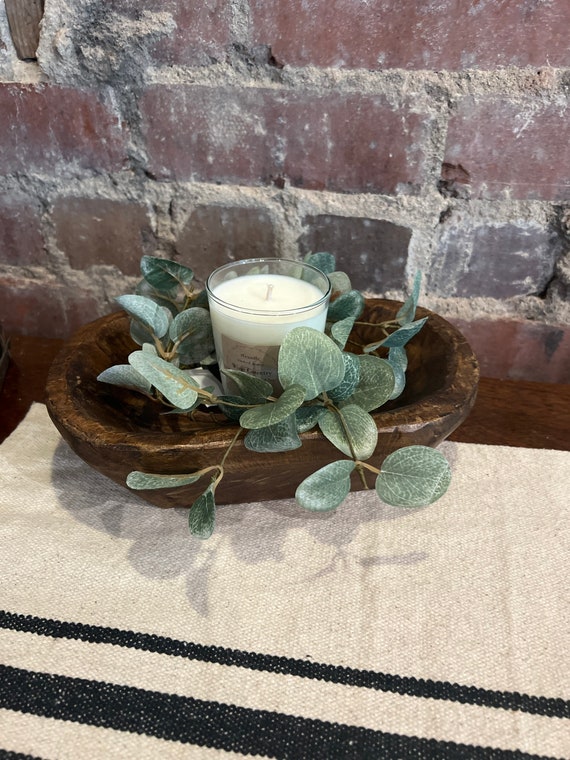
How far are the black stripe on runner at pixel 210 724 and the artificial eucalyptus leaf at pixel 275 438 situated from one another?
0.15 meters

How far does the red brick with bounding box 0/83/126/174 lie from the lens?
0.56m

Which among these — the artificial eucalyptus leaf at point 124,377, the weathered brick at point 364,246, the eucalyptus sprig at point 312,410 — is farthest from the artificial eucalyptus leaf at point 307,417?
the weathered brick at point 364,246

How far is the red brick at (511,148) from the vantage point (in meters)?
0.52

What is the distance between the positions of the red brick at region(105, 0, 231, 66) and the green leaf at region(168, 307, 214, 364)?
0.81ft

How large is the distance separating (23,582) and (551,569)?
37cm

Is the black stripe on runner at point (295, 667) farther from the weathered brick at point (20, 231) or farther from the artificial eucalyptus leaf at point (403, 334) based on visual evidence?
the weathered brick at point (20, 231)

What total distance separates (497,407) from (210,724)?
0.41m

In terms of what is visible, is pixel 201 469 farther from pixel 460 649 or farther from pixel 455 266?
pixel 455 266

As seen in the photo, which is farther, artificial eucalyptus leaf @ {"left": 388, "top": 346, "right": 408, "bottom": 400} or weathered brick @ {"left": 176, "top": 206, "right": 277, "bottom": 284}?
weathered brick @ {"left": 176, "top": 206, "right": 277, "bottom": 284}

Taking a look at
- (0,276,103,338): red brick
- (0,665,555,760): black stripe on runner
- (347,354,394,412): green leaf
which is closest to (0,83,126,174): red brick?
(0,276,103,338): red brick

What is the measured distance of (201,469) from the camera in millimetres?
392

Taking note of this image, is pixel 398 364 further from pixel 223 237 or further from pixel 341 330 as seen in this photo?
pixel 223 237

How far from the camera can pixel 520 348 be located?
640 mm

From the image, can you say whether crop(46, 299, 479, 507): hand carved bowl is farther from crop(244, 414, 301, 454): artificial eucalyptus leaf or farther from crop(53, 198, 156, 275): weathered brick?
crop(53, 198, 156, 275): weathered brick
